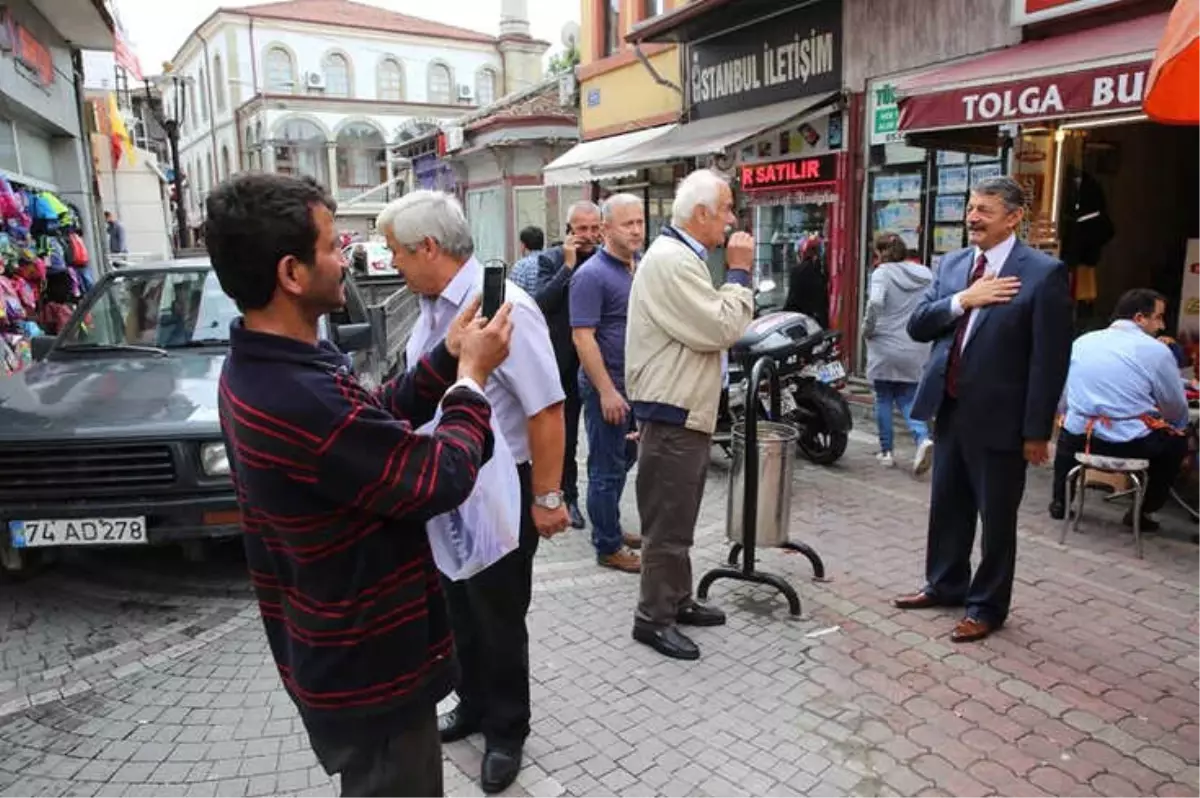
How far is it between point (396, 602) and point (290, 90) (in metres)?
51.7

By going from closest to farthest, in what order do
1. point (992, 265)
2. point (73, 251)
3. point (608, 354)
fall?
point (992, 265), point (608, 354), point (73, 251)

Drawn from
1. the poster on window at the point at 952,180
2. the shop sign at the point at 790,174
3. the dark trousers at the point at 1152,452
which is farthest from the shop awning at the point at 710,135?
the dark trousers at the point at 1152,452

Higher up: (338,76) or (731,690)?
(338,76)

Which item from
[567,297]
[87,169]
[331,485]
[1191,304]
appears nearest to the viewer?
[331,485]

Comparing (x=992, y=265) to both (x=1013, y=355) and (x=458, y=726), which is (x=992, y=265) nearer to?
(x=1013, y=355)

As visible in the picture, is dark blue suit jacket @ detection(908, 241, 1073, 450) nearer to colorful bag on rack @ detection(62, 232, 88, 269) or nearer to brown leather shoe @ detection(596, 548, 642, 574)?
brown leather shoe @ detection(596, 548, 642, 574)

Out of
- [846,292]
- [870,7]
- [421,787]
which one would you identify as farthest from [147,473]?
[870,7]

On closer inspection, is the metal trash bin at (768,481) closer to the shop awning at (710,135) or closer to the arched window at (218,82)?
the shop awning at (710,135)

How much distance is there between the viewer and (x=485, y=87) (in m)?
50.9

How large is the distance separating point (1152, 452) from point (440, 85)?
164ft

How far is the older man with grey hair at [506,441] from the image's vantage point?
2.56m

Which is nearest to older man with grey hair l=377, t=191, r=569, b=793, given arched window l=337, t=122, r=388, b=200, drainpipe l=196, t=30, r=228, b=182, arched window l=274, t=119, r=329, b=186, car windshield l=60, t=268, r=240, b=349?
car windshield l=60, t=268, r=240, b=349

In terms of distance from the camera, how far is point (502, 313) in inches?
75.9

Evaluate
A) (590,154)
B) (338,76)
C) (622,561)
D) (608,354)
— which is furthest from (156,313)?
(338,76)
